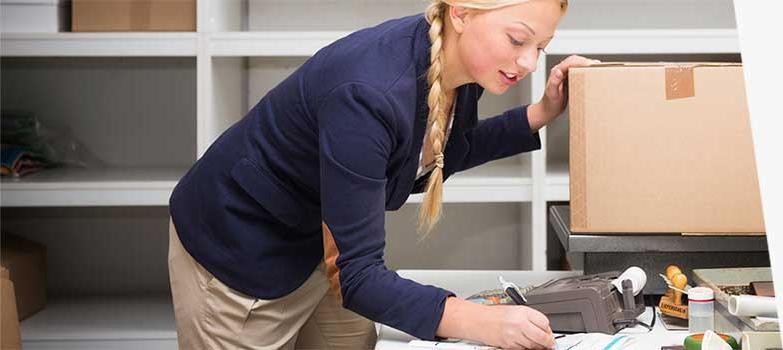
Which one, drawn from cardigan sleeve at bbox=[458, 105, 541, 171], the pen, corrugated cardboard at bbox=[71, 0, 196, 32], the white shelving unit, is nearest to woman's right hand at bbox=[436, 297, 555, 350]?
the pen

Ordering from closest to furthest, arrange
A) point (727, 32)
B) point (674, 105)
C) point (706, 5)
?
point (674, 105)
point (727, 32)
point (706, 5)

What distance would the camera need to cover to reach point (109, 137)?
9.76 feet

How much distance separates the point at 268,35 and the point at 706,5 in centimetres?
124

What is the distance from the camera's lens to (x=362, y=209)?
1.23m

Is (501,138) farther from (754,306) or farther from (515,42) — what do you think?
(754,306)

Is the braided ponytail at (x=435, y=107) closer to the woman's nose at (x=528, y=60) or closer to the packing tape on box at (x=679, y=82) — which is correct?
the woman's nose at (x=528, y=60)

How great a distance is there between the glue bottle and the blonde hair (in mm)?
359

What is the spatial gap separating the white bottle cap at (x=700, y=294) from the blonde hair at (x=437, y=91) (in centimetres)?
35

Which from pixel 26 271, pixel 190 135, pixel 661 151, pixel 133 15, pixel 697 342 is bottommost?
pixel 697 342

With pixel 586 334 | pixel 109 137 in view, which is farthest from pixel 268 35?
pixel 586 334

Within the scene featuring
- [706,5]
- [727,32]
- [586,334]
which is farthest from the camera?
[706,5]

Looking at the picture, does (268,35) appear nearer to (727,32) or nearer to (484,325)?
(727,32)

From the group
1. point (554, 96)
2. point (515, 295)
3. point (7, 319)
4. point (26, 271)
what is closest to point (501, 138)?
point (554, 96)

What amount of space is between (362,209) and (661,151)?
53 centimetres
